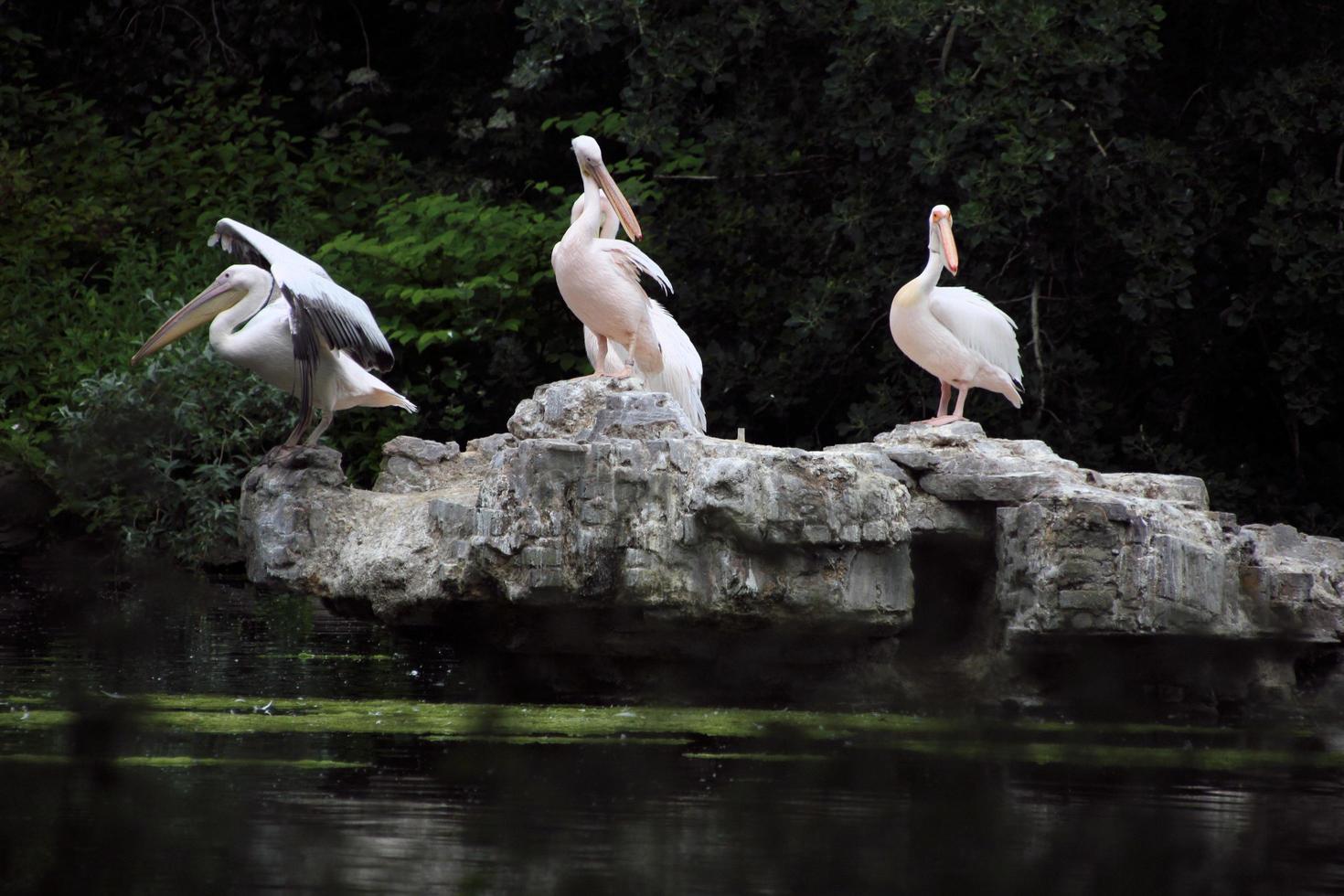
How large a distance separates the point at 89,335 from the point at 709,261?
15.2 ft

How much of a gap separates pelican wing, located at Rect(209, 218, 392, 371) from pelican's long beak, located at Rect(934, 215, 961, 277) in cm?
279

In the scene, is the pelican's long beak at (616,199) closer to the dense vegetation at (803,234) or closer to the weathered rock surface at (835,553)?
the weathered rock surface at (835,553)

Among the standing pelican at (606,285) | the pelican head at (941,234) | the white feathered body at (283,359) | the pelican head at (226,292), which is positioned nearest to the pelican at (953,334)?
the pelican head at (941,234)

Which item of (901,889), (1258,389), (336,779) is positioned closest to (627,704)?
(336,779)

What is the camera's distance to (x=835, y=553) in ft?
24.1

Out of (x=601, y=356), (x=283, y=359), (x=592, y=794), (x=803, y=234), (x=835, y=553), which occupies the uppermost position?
(x=803, y=234)

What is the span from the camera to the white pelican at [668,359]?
8758mm

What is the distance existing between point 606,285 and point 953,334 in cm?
185

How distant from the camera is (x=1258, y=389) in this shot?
45.3 feet

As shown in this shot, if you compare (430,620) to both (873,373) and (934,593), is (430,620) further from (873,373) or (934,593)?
(873,373)

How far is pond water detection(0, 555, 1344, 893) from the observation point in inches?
184

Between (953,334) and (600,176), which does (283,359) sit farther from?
(953,334)

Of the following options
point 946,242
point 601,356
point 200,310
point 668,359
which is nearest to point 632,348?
point 601,356

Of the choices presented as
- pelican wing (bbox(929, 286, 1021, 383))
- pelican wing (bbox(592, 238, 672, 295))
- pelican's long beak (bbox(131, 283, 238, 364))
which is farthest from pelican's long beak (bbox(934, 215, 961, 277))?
pelican's long beak (bbox(131, 283, 238, 364))
